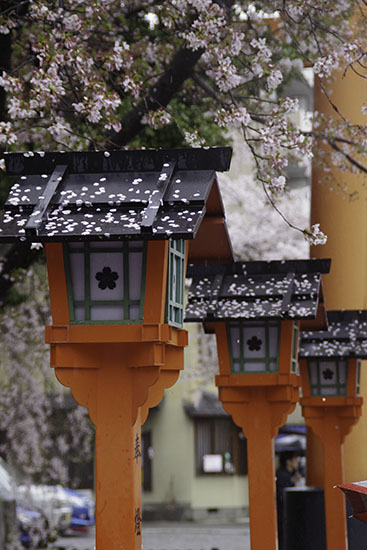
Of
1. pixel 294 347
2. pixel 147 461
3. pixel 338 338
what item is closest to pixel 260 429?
pixel 294 347

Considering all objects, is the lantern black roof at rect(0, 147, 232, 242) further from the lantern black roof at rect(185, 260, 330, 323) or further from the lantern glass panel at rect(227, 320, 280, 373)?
the lantern glass panel at rect(227, 320, 280, 373)

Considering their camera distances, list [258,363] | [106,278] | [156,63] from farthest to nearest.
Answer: [156,63] → [258,363] → [106,278]

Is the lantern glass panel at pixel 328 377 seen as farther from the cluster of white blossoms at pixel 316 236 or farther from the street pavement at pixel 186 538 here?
the street pavement at pixel 186 538

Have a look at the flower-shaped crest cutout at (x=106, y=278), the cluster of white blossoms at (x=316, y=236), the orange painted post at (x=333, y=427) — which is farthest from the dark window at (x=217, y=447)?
the flower-shaped crest cutout at (x=106, y=278)

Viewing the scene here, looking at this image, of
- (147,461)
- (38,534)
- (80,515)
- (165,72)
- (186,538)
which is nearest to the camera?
(165,72)

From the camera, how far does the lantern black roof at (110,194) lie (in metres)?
5.59

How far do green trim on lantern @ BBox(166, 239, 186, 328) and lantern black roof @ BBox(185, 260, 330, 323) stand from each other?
87.0 inches

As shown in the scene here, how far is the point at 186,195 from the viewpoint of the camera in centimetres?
585

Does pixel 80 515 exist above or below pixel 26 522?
below

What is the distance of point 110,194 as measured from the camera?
233 inches

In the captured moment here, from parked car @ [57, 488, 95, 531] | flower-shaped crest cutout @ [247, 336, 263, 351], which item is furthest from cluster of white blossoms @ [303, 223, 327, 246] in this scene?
parked car @ [57, 488, 95, 531]

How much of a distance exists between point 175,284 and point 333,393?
587cm

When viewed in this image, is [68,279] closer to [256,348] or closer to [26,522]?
[256,348]

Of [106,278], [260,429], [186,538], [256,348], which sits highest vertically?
[106,278]
